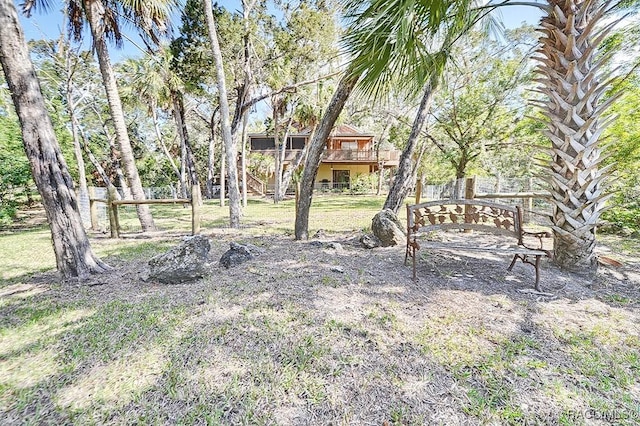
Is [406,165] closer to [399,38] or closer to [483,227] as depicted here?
[483,227]

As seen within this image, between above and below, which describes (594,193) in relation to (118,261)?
above

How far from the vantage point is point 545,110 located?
3.93 metres

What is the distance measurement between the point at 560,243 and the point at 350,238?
3537 mm

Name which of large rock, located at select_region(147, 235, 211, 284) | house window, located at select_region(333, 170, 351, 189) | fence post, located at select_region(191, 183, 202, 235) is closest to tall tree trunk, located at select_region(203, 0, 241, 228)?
fence post, located at select_region(191, 183, 202, 235)

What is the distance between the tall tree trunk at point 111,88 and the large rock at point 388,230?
6.01 metres

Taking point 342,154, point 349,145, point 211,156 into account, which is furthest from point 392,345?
point 349,145

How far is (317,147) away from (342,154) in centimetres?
2061

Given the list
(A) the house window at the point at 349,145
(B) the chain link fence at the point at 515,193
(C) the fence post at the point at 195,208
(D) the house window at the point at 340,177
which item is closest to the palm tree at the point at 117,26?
(C) the fence post at the point at 195,208

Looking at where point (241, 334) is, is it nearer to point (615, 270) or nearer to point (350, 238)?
point (350, 238)

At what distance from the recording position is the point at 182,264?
12.8ft

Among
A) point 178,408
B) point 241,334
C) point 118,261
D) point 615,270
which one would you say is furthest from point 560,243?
point 118,261

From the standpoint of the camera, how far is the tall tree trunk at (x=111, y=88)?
21.7 ft

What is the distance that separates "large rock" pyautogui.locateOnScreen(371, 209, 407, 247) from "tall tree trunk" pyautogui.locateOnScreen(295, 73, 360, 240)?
1479 millimetres

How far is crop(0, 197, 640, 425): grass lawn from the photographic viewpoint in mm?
1861
